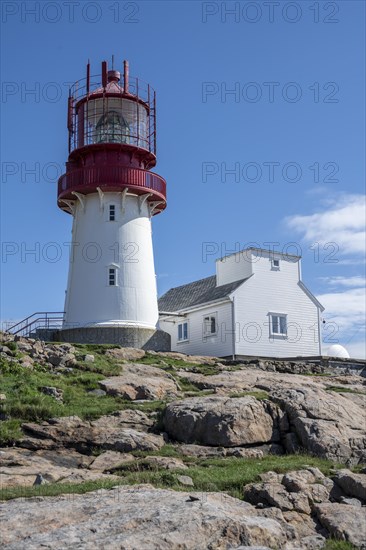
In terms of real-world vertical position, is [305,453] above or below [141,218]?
below

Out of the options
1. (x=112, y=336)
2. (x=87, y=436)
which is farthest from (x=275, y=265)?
(x=87, y=436)

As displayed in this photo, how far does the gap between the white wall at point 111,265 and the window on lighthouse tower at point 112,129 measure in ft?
9.04

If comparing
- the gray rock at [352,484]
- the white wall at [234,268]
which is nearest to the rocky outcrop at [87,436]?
the gray rock at [352,484]

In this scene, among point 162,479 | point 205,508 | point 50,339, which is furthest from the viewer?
point 50,339

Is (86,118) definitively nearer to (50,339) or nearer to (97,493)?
(50,339)

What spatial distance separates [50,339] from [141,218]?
300 inches

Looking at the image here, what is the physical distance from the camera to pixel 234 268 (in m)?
40.7

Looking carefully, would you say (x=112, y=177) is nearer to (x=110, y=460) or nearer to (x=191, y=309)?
(x=191, y=309)

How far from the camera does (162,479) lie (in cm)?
1423

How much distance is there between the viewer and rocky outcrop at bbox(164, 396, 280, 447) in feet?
61.0

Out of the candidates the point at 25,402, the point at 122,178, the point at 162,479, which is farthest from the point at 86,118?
the point at 162,479

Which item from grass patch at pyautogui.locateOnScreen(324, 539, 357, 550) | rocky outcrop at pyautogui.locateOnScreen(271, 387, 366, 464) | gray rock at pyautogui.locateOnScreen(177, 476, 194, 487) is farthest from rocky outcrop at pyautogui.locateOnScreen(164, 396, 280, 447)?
grass patch at pyautogui.locateOnScreen(324, 539, 357, 550)

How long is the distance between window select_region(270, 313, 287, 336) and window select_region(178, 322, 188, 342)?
5.21 meters

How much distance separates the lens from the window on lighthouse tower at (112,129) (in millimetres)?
36625
